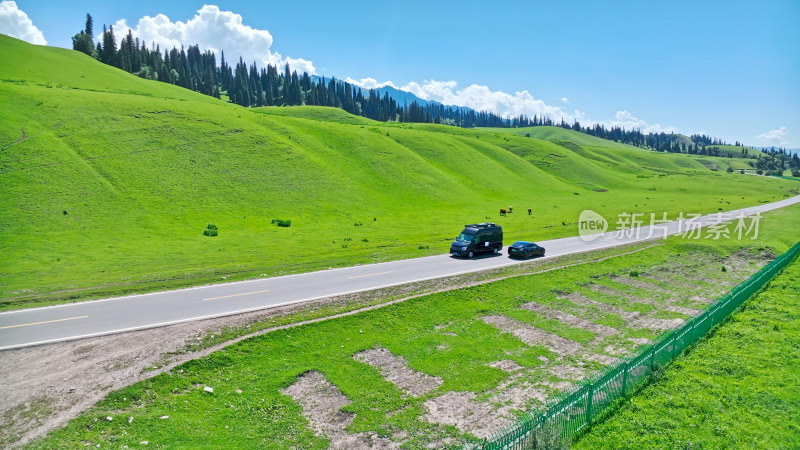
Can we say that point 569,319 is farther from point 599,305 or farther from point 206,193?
point 206,193

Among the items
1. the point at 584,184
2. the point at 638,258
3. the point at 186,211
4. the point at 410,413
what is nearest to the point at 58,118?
the point at 186,211

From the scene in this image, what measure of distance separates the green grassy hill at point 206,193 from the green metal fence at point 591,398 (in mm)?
21064

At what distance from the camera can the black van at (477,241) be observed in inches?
1366

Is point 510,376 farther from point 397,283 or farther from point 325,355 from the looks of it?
point 397,283

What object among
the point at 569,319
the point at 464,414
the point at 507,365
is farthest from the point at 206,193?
the point at 464,414

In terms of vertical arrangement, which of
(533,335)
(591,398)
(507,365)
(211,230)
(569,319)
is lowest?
(507,365)

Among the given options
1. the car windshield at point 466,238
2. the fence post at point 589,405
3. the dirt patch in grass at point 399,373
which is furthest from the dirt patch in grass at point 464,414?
the car windshield at point 466,238

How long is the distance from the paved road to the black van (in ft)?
3.56

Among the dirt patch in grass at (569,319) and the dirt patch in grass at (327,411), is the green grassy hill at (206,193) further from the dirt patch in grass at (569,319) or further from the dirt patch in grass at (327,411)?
the dirt patch in grass at (327,411)

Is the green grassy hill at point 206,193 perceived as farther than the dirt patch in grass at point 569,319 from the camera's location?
Yes

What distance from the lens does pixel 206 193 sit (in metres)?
53.5

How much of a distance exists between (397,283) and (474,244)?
10961 mm

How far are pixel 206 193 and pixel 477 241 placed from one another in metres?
38.2

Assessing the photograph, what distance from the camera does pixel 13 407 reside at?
505 inches
